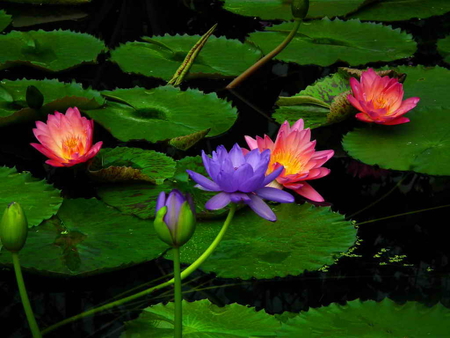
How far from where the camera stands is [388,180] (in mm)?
1759

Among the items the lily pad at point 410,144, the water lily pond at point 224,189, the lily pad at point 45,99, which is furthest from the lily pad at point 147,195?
the lily pad at point 410,144

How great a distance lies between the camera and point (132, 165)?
1670 mm

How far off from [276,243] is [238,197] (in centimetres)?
41

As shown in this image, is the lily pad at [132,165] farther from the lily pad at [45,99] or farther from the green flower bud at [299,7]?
the green flower bud at [299,7]

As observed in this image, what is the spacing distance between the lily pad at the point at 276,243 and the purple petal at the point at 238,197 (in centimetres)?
30

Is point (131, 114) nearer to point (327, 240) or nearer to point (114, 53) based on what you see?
point (114, 53)

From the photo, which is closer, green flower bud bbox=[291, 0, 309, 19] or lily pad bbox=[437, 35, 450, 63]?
green flower bud bbox=[291, 0, 309, 19]

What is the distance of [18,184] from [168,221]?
81cm

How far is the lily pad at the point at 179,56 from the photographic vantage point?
2.39 m

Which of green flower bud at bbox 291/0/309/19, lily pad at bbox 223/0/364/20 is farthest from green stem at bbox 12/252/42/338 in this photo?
lily pad at bbox 223/0/364/20

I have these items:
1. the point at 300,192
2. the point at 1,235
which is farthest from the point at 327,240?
the point at 1,235

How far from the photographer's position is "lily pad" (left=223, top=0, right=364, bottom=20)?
308 centimetres

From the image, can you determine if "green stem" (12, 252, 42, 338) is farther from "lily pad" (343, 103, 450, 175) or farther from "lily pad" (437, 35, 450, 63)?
"lily pad" (437, 35, 450, 63)

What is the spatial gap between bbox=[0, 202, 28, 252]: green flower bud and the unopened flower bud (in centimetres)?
21
